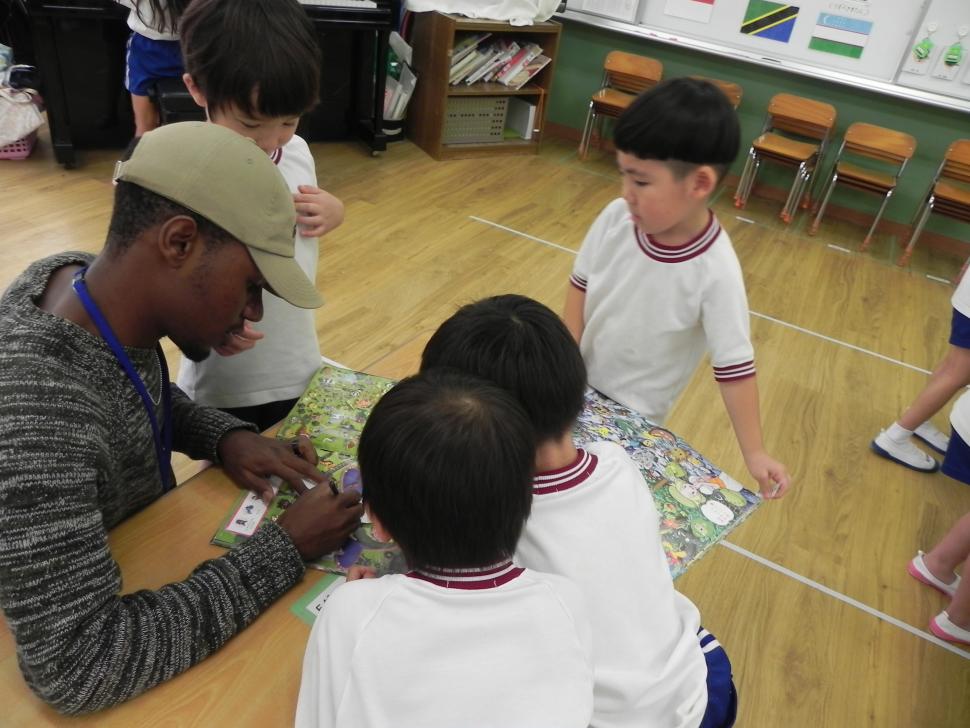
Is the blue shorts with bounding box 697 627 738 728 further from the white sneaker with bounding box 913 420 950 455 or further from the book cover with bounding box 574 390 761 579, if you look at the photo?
the white sneaker with bounding box 913 420 950 455

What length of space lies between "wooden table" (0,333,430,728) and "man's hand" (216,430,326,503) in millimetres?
50

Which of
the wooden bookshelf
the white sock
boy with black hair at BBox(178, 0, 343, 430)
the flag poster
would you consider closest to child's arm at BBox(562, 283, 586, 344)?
boy with black hair at BBox(178, 0, 343, 430)

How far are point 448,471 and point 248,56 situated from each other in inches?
32.0

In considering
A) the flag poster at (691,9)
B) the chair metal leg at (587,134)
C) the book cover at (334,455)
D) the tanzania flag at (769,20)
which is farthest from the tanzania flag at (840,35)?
the book cover at (334,455)

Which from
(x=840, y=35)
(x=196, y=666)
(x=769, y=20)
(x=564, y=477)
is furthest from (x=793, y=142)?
(x=196, y=666)

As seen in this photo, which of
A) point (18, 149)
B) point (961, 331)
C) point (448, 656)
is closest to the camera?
point (448, 656)

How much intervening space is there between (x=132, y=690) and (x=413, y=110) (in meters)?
4.60

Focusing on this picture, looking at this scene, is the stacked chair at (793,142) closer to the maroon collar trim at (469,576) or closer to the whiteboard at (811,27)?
the whiteboard at (811,27)

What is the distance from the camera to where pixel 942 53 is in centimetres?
428

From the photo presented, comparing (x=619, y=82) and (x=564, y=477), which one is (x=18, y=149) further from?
(x=564, y=477)

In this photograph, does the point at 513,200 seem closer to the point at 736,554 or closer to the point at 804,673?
the point at 736,554

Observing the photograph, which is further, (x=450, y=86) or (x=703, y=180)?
(x=450, y=86)

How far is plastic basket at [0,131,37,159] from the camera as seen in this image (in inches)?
145

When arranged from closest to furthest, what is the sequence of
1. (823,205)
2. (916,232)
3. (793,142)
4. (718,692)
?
(718,692) < (916,232) < (823,205) < (793,142)
